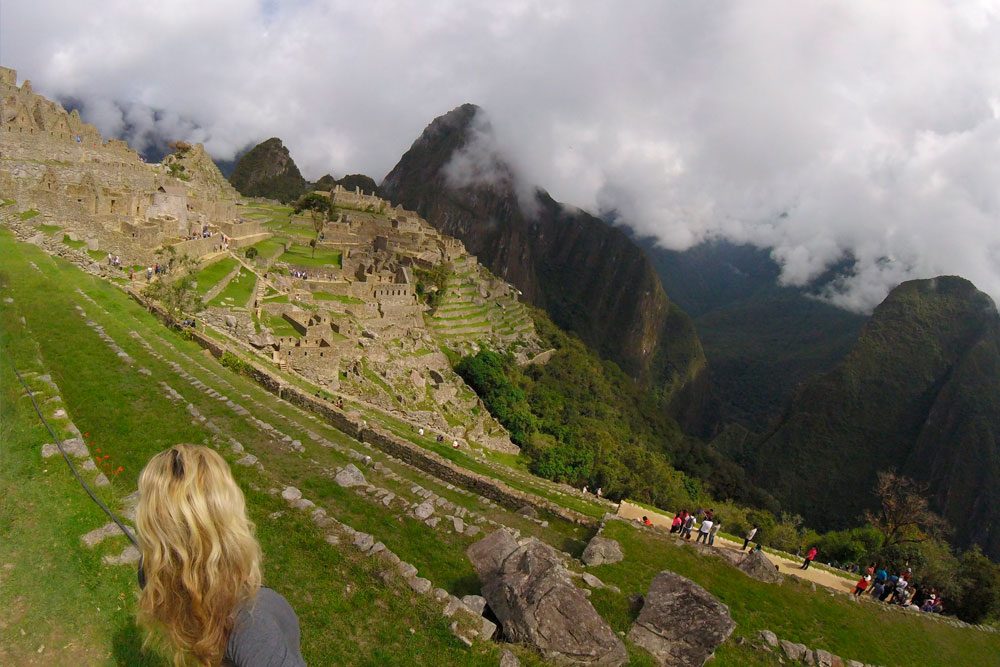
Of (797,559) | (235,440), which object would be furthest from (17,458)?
(797,559)

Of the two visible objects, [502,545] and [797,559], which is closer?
[502,545]

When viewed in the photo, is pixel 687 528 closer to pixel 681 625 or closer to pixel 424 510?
pixel 681 625

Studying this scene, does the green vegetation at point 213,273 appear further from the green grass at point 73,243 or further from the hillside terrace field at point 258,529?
the hillside terrace field at point 258,529

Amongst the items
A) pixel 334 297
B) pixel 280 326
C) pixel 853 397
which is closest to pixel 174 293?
pixel 280 326

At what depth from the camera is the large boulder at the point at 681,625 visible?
368 inches

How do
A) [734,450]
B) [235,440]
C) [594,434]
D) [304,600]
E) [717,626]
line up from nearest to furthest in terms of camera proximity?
[304,600] < [717,626] < [235,440] < [594,434] < [734,450]

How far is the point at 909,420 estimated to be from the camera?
109750mm

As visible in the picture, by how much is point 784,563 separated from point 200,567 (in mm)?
22994

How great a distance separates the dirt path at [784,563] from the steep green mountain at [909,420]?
77223mm

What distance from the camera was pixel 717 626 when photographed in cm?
948

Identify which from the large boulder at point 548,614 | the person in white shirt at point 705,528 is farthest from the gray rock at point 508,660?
the person in white shirt at point 705,528

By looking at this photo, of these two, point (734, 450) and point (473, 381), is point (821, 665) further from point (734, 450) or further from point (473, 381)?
point (734, 450)

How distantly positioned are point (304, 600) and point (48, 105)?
121 feet

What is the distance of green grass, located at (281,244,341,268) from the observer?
42188 mm
